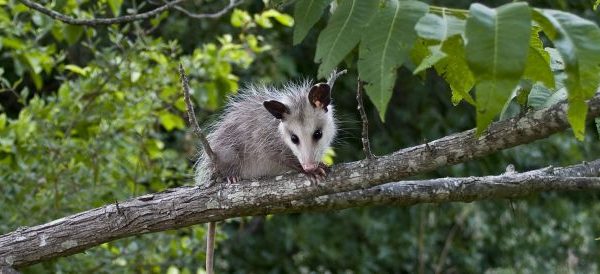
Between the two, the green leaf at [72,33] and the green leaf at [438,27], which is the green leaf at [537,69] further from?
the green leaf at [72,33]

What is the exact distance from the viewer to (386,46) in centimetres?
149

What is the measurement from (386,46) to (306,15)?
23 centimetres

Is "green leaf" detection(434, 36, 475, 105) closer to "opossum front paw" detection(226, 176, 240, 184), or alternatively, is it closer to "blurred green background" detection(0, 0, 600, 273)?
"opossum front paw" detection(226, 176, 240, 184)

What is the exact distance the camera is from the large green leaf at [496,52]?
1336 millimetres

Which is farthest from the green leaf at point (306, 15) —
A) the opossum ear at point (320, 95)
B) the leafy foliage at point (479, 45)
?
the opossum ear at point (320, 95)

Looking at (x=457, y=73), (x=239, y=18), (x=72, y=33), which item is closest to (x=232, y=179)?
(x=72, y=33)

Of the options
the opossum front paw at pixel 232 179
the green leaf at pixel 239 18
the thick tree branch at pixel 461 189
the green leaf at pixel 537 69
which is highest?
the green leaf at pixel 239 18

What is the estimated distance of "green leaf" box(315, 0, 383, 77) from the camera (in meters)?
1.52

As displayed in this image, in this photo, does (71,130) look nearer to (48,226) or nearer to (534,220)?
(48,226)

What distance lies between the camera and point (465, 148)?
199 centimetres

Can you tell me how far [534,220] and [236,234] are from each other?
2145 mm

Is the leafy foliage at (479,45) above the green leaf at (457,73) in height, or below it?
above

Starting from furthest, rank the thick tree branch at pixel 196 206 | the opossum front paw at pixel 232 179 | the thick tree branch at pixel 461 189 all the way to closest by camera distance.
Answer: the opossum front paw at pixel 232 179 < the thick tree branch at pixel 461 189 < the thick tree branch at pixel 196 206

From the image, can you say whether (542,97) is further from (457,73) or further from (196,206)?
(196,206)
